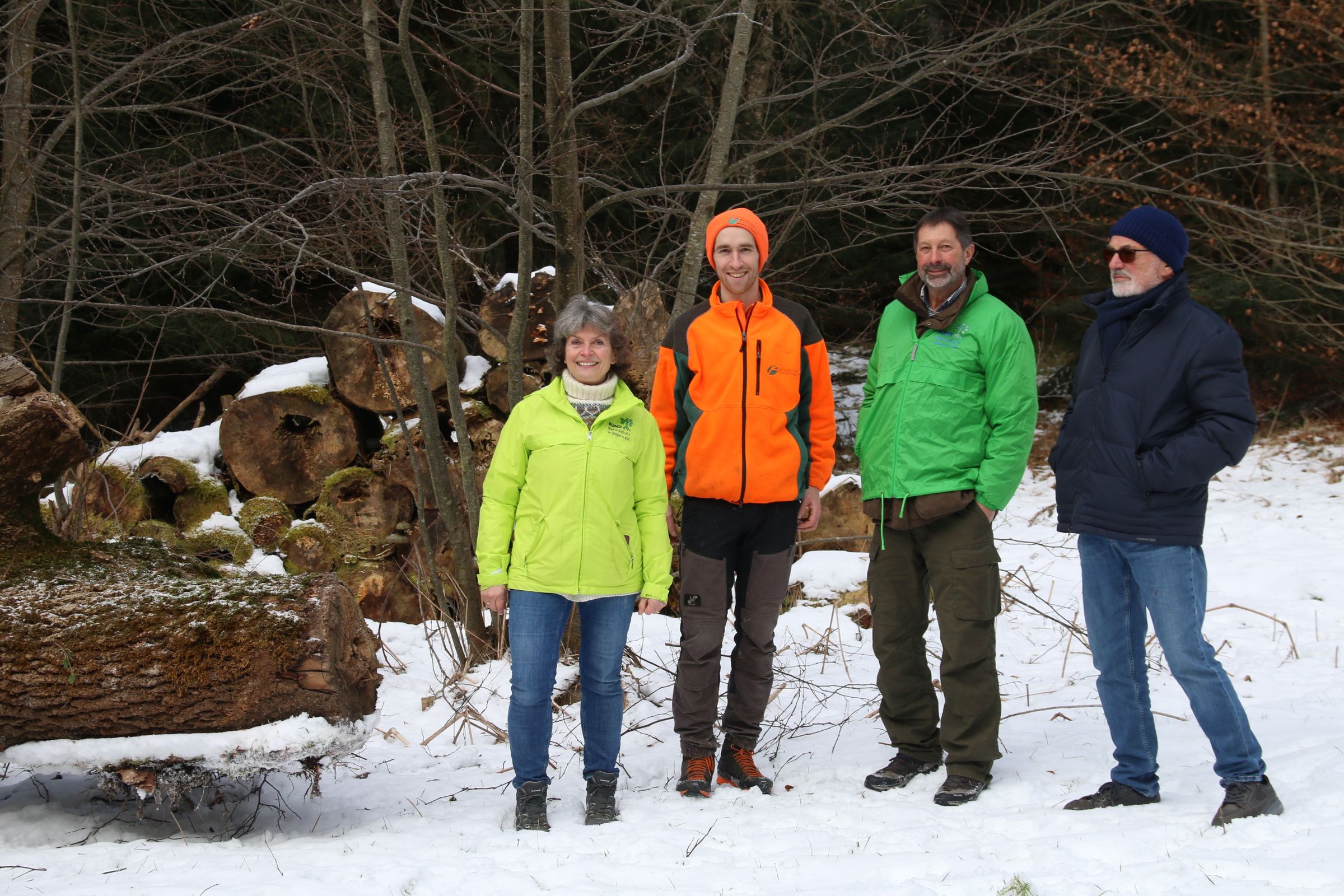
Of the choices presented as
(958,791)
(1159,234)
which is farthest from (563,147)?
(958,791)

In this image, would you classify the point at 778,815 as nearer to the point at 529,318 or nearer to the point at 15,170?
the point at 529,318

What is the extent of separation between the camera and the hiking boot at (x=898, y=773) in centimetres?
394

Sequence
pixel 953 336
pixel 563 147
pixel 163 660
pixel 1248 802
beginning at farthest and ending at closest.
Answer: pixel 563 147 → pixel 953 336 → pixel 163 660 → pixel 1248 802

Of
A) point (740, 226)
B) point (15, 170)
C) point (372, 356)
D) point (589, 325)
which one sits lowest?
point (372, 356)

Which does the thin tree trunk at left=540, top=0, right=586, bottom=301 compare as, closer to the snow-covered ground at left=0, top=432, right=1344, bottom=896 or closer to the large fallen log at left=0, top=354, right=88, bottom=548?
the snow-covered ground at left=0, top=432, right=1344, bottom=896

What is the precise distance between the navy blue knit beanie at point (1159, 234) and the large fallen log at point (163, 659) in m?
2.87

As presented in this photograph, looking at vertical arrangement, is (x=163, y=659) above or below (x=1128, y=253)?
below

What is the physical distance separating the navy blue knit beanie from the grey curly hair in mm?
1678

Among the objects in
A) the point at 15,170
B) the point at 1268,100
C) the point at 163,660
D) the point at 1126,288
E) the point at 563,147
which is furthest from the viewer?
the point at 1268,100

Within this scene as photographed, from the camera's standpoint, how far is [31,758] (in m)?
3.37

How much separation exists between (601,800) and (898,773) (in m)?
1.12

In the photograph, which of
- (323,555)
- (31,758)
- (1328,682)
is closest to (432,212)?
(323,555)

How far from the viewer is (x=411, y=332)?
5.68m

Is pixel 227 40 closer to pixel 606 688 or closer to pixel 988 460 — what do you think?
pixel 606 688
